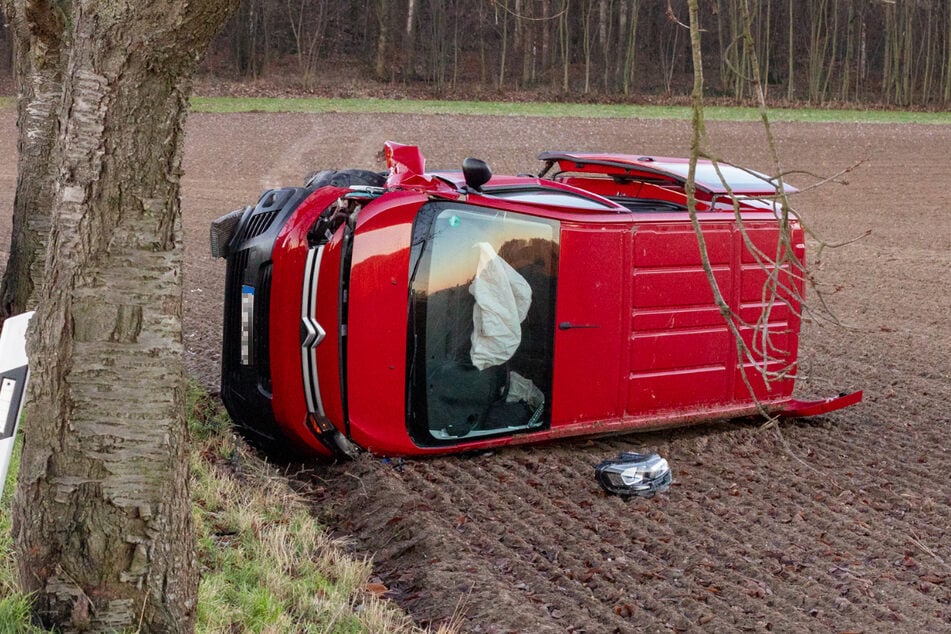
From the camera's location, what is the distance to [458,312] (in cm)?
625

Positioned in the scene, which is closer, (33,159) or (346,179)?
(33,159)

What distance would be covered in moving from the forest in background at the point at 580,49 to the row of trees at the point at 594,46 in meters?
0.07

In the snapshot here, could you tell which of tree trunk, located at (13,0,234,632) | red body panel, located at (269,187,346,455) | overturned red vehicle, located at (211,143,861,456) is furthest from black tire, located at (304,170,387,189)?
tree trunk, located at (13,0,234,632)

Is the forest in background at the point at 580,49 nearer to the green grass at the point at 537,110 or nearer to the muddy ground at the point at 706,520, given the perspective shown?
the green grass at the point at 537,110

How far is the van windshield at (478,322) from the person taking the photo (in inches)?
242

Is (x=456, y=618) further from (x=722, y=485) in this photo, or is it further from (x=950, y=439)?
(x=950, y=439)

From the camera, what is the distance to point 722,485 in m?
6.74

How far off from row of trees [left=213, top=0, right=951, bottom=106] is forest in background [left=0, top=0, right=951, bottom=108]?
68mm

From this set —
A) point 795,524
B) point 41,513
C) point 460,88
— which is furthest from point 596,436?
point 460,88

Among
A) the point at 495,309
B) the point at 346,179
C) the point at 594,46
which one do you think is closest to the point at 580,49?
the point at 594,46

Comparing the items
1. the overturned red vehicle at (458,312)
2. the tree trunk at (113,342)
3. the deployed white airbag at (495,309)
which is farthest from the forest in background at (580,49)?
the tree trunk at (113,342)

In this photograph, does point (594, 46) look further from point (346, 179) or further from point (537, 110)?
point (346, 179)

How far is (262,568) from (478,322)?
2.13 m

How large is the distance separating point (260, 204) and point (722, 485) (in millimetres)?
3175
